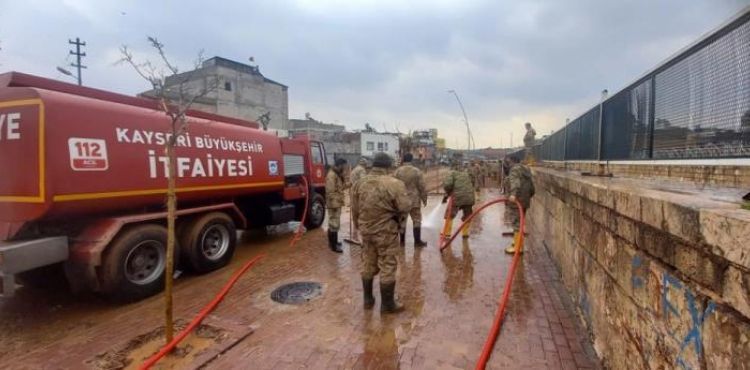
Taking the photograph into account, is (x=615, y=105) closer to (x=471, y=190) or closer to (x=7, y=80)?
(x=471, y=190)

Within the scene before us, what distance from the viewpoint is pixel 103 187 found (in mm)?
4438

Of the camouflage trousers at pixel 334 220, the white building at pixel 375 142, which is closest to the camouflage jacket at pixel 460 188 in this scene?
the camouflage trousers at pixel 334 220

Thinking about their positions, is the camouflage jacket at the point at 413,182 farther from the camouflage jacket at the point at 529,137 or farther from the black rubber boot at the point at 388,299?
the camouflage jacket at the point at 529,137

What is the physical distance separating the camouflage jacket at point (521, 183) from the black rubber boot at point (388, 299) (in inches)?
127

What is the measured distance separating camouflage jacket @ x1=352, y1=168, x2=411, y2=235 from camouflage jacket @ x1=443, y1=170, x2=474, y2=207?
3.39 m

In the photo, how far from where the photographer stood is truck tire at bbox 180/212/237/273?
5.66 metres

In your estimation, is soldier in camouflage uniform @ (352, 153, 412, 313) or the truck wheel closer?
soldier in camouflage uniform @ (352, 153, 412, 313)

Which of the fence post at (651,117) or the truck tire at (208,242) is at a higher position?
the fence post at (651,117)

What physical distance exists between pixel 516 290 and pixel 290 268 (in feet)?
11.2

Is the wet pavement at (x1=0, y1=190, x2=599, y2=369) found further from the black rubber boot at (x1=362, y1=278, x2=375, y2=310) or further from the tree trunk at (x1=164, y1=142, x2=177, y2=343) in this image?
the tree trunk at (x1=164, y1=142, x2=177, y2=343)

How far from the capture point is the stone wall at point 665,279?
4.35 ft

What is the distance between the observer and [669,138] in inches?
138

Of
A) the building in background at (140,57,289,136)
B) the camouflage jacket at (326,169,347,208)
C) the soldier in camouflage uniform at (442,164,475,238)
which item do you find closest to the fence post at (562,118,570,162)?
the soldier in camouflage uniform at (442,164,475,238)

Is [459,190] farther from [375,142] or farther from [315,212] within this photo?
[375,142]
